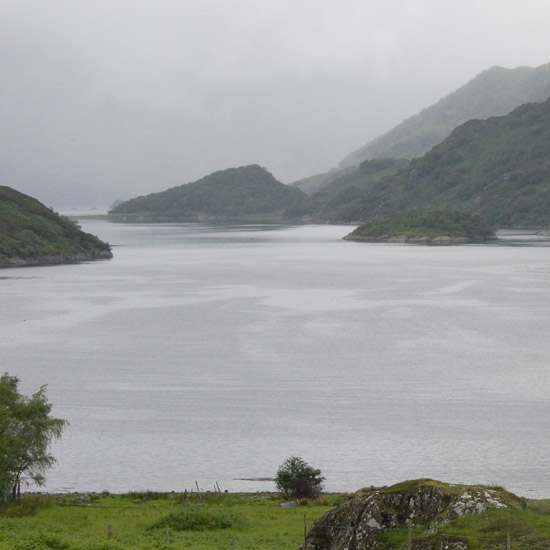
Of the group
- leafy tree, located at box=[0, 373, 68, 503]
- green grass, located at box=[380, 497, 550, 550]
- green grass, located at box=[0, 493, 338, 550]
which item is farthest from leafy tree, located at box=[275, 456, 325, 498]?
green grass, located at box=[380, 497, 550, 550]

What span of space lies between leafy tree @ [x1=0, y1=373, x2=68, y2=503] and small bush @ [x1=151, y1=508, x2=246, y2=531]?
970 cm

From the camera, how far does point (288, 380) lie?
2645 inches

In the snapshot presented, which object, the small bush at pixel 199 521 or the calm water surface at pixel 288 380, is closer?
the small bush at pixel 199 521

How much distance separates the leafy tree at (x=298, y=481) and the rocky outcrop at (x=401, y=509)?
16099mm

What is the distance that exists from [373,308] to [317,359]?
37.6m

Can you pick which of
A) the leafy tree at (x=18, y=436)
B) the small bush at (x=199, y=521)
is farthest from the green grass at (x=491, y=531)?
the leafy tree at (x=18, y=436)

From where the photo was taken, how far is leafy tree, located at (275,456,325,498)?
3862 cm

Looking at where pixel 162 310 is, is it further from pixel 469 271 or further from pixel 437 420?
pixel 469 271

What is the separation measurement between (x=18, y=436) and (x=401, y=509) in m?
22.3

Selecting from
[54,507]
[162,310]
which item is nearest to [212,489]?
[54,507]

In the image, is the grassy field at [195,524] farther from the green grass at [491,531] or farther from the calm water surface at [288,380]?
the calm water surface at [288,380]

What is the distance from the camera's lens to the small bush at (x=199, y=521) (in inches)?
1202

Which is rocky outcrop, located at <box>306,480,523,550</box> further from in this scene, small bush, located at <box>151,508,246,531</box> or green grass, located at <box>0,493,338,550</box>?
small bush, located at <box>151,508,246,531</box>

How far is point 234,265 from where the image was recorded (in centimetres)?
17988
